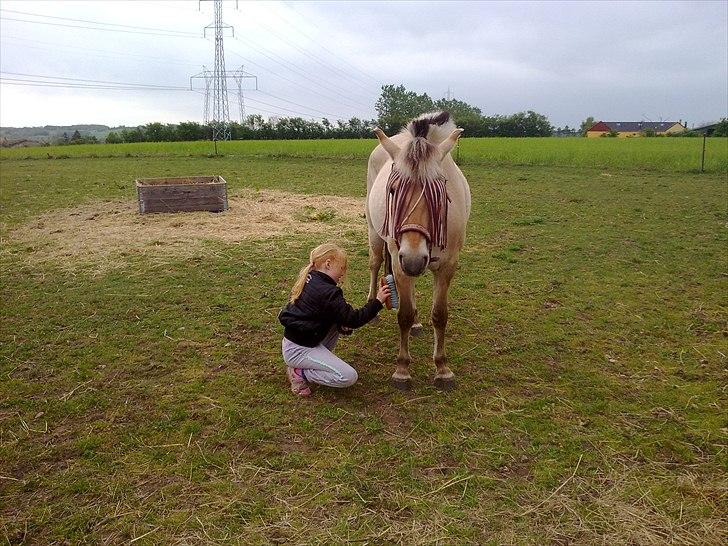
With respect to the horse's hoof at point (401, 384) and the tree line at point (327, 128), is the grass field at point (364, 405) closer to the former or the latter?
the horse's hoof at point (401, 384)

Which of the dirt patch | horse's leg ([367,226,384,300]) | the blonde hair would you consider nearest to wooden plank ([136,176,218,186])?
the dirt patch

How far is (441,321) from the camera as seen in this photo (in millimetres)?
4168

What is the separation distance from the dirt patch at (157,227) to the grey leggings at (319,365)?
4.37 metres

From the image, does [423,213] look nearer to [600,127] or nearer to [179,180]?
[179,180]

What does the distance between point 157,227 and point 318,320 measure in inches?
258

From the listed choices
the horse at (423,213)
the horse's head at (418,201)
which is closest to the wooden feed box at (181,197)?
the horse at (423,213)

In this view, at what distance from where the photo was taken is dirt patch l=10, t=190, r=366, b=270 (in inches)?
312

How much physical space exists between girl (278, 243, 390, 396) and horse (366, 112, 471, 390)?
0.42m

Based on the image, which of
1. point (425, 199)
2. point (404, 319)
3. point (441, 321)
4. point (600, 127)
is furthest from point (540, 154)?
point (600, 127)

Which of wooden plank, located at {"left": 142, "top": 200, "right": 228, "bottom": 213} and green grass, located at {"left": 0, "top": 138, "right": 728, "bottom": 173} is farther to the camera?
green grass, located at {"left": 0, "top": 138, "right": 728, "bottom": 173}

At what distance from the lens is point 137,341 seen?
485cm

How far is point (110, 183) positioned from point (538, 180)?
13.3 m

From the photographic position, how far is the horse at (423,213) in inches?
134

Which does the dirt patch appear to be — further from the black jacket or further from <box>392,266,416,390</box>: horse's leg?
<box>392,266,416,390</box>: horse's leg
